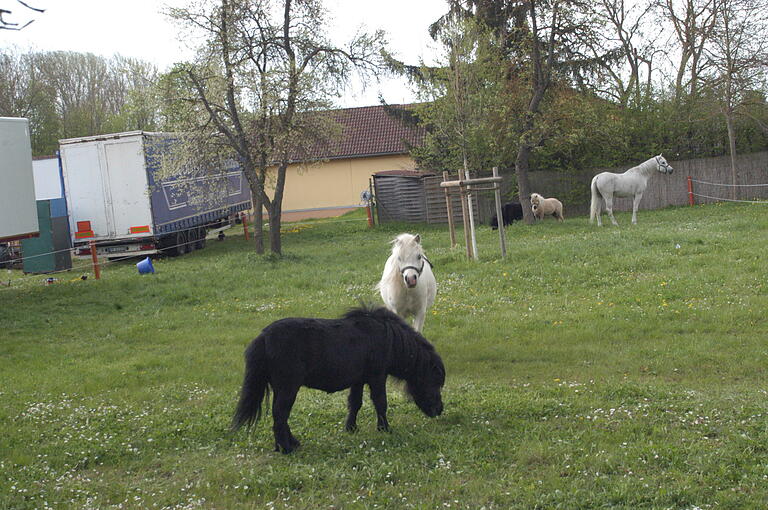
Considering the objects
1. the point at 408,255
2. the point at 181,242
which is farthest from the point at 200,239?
the point at 408,255

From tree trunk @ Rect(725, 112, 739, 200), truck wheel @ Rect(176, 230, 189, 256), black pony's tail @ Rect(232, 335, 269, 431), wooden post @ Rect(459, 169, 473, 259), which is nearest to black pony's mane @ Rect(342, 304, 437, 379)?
black pony's tail @ Rect(232, 335, 269, 431)

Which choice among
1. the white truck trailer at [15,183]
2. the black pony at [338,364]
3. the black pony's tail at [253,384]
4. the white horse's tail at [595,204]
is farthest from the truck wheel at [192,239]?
the black pony's tail at [253,384]

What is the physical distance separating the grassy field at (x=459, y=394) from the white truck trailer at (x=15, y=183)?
1580mm

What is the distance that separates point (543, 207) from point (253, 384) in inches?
827

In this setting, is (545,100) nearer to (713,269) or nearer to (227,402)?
(713,269)

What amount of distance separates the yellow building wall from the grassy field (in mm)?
23676

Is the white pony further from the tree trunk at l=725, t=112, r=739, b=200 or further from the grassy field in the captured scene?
the tree trunk at l=725, t=112, r=739, b=200

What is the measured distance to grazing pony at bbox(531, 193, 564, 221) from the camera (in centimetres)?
2520

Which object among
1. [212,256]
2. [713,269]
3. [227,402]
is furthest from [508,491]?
[212,256]

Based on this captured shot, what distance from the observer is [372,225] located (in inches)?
1123

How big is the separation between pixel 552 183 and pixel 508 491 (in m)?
25.0

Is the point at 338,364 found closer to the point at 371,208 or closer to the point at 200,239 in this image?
the point at 200,239

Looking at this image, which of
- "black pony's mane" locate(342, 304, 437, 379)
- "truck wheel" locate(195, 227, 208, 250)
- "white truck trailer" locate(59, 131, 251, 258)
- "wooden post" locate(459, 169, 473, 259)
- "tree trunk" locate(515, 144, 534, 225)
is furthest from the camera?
"truck wheel" locate(195, 227, 208, 250)

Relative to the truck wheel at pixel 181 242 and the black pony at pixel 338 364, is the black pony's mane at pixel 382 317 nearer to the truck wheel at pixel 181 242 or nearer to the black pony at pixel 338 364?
the black pony at pixel 338 364
